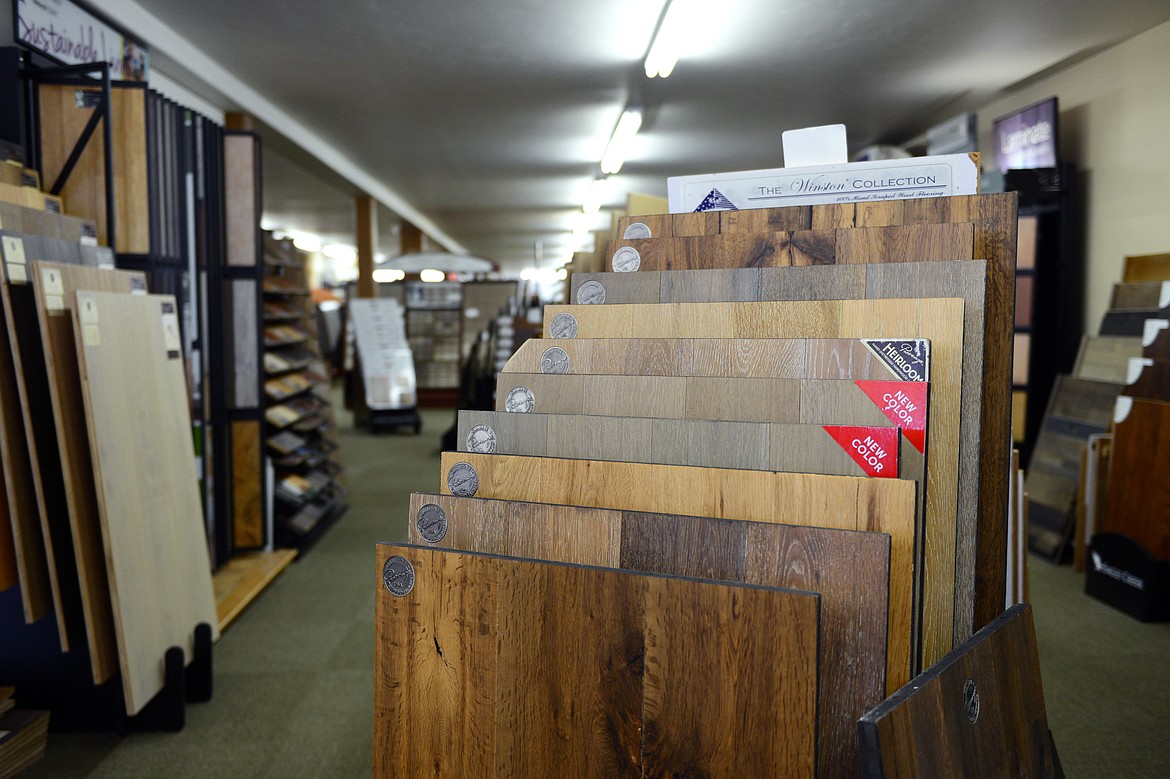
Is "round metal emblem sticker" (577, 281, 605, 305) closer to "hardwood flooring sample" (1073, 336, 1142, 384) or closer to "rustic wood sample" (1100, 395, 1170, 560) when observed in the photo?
"rustic wood sample" (1100, 395, 1170, 560)

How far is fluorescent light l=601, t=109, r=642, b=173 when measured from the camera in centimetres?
559

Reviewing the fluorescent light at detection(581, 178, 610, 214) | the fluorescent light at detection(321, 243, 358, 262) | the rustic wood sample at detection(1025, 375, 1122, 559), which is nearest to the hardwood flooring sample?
the rustic wood sample at detection(1025, 375, 1122, 559)

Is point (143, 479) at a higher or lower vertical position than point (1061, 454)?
higher

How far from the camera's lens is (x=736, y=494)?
0.89 m

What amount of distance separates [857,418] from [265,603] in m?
3.28

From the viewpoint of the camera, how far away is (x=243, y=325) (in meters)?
3.81

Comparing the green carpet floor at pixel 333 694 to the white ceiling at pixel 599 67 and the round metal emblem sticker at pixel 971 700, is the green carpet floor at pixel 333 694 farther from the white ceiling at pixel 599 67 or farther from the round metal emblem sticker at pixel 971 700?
the white ceiling at pixel 599 67

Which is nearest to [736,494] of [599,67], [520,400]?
[520,400]

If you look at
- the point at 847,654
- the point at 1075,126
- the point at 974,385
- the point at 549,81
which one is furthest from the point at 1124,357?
the point at 847,654

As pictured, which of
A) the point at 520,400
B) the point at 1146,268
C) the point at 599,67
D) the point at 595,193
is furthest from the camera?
the point at 595,193

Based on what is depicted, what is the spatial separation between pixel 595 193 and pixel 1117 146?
513 centimetres

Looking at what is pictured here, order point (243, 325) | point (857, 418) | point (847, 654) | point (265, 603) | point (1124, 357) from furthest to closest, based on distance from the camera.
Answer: point (1124, 357) → point (243, 325) → point (265, 603) → point (857, 418) → point (847, 654)

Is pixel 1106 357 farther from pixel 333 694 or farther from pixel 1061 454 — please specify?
pixel 333 694

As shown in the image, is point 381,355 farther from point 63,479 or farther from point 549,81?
point 63,479
